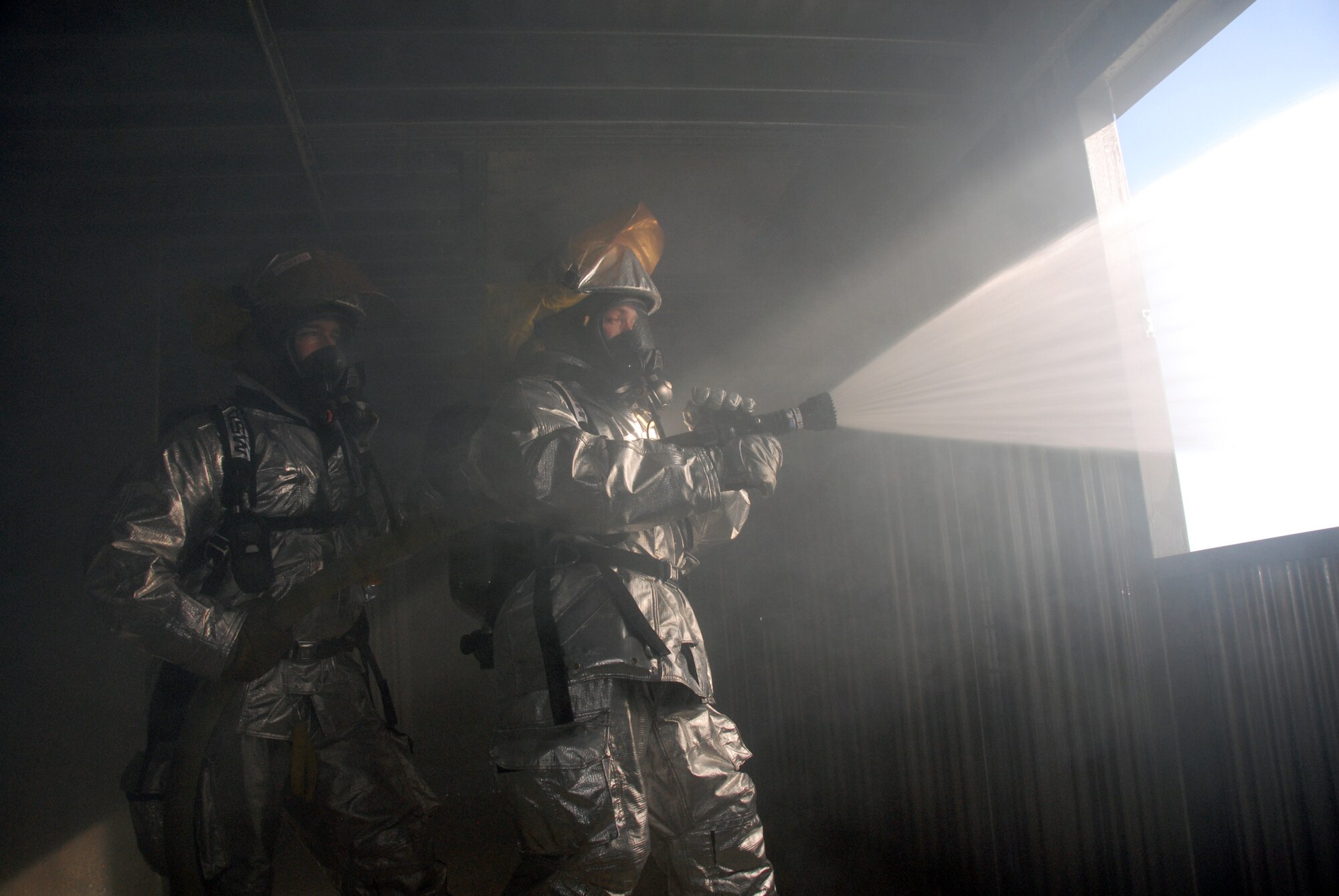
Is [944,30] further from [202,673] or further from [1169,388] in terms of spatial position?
[202,673]

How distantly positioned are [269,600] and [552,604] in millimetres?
791

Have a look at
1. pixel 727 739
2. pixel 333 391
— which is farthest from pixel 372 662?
pixel 727 739

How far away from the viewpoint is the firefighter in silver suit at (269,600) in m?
2.10

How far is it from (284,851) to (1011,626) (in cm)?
370

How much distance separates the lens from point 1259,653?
1448 millimetres

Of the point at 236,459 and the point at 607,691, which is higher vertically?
the point at 236,459

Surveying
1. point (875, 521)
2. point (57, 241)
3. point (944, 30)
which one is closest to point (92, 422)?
point (57, 241)

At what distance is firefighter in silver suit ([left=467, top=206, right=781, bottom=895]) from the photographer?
192cm

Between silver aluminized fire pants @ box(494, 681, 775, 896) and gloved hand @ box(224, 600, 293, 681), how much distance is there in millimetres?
650

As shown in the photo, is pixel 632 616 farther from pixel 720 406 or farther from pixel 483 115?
pixel 483 115

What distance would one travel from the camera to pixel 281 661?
7.41 feet

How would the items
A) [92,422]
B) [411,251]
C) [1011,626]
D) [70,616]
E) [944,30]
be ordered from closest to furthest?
[1011,626]
[944,30]
[70,616]
[92,422]
[411,251]

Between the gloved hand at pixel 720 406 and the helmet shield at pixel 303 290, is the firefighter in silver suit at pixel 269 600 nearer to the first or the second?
the helmet shield at pixel 303 290

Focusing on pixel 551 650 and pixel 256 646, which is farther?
pixel 256 646
